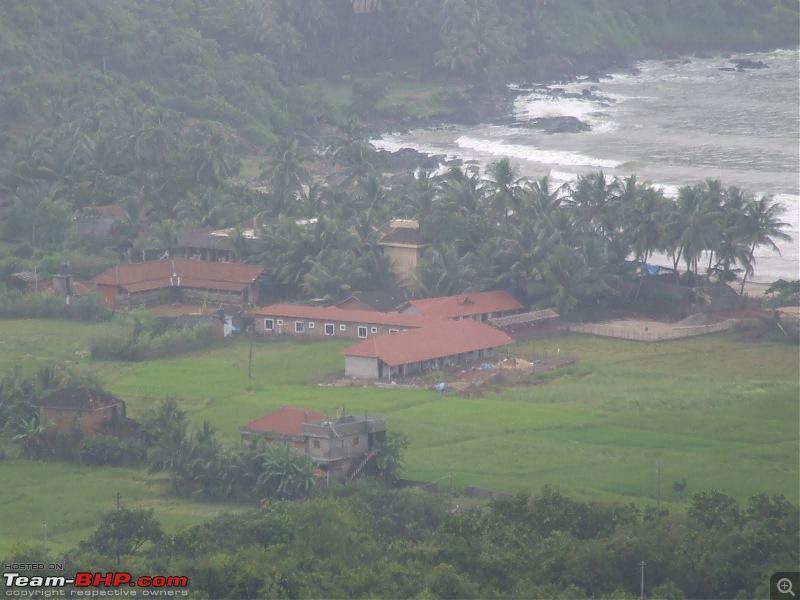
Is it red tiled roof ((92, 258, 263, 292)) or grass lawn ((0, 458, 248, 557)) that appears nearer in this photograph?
grass lawn ((0, 458, 248, 557))

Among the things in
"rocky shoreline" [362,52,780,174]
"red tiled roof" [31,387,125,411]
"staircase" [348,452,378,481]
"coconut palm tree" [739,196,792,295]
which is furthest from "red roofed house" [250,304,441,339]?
"rocky shoreline" [362,52,780,174]

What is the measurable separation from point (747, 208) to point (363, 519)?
24.9 metres

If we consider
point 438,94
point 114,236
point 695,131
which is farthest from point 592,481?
point 438,94

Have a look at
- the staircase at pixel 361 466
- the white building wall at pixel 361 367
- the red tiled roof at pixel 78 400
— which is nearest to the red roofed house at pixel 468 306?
the white building wall at pixel 361 367

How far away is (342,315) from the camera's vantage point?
166 feet

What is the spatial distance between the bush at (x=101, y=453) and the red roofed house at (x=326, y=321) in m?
12.3

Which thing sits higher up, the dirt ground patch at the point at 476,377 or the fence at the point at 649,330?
the dirt ground patch at the point at 476,377

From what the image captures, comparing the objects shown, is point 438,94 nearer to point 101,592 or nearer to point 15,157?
point 15,157

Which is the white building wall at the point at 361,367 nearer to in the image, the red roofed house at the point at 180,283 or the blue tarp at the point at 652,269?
the red roofed house at the point at 180,283

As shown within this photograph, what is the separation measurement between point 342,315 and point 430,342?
14.7ft

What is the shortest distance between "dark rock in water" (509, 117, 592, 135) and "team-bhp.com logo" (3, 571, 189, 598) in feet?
205

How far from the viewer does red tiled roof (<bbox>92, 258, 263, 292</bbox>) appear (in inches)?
2170

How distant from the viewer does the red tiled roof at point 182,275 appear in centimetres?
5512

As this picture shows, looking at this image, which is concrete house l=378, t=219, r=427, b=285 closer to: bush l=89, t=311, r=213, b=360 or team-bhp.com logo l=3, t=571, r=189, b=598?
bush l=89, t=311, r=213, b=360
